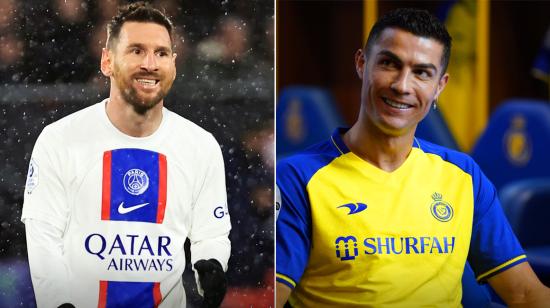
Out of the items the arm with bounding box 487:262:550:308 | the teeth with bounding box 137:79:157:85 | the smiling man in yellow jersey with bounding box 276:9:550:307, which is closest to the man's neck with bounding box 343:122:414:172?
the smiling man in yellow jersey with bounding box 276:9:550:307

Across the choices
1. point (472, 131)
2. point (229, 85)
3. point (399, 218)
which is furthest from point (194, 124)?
point (472, 131)

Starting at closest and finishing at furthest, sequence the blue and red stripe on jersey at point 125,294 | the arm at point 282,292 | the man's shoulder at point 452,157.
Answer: the blue and red stripe on jersey at point 125,294, the arm at point 282,292, the man's shoulder at point 452,157

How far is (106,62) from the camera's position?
1.28m

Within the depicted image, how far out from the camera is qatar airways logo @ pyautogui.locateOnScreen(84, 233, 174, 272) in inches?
49.7

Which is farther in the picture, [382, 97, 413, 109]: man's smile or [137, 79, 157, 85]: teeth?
[382, 97, 413, 109]: man's smile

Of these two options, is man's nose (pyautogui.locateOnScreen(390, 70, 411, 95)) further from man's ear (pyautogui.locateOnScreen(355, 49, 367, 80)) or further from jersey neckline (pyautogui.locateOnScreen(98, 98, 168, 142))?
jersey neckline (pyautogui.locateOnScreen(98, 98, 168, 142))

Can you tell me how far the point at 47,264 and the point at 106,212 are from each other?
0.11 meters

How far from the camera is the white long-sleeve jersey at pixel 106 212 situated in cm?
126

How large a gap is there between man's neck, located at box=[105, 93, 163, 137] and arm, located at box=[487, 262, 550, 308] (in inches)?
29.8

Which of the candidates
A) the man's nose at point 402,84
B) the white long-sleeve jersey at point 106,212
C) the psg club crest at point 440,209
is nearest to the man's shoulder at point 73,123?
the white long-sleeve jersey at point 106,212

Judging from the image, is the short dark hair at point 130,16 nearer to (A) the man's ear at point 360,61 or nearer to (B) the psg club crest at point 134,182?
(B) the psg club crest at point 134,182

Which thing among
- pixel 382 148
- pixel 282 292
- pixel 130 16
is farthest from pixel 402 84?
pixel 130 16

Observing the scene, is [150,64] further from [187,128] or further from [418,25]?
[418,25]

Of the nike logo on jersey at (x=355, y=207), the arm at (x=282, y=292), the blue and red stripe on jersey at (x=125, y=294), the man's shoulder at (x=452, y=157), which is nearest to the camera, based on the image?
the blue and red stripe on jersey at (x=125, y=294)
